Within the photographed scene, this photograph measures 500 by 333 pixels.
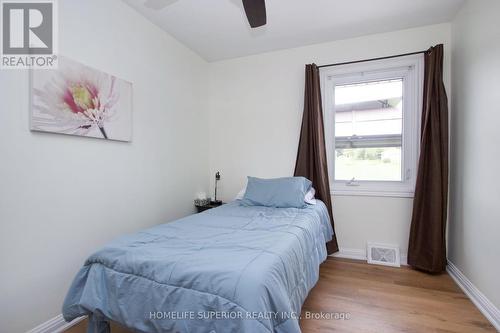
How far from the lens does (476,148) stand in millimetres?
2027

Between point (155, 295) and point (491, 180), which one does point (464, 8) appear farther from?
point (155, 295)

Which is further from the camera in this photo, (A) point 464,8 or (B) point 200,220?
(A) point 464,8

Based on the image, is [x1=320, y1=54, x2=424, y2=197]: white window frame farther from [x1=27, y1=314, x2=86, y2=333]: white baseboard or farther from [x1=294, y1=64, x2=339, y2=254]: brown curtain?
[x1=27, y1=314, x2=86, y2=333]: white baseboard

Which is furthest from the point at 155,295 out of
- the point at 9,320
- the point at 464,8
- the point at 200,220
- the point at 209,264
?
the point at 464,8

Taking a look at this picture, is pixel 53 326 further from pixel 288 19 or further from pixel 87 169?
pixel 288 19

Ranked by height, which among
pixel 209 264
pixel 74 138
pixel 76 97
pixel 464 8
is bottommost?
pixel 209 264

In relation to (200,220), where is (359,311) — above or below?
below

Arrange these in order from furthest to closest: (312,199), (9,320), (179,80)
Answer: (179,80) → (312,199) → (9,320)

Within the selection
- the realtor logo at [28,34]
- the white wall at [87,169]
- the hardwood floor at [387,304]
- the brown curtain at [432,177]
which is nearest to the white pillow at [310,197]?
the hardwood floor at [387,304]

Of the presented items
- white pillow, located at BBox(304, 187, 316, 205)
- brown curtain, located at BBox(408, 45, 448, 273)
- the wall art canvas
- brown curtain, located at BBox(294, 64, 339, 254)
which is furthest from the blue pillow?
the wall art canvas

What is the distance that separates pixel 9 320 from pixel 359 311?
89.0 inches

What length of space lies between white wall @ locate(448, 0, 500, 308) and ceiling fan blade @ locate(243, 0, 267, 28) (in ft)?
5.40

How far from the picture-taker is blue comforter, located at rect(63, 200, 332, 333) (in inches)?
39.8

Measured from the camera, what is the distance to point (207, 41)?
296 centimetres
